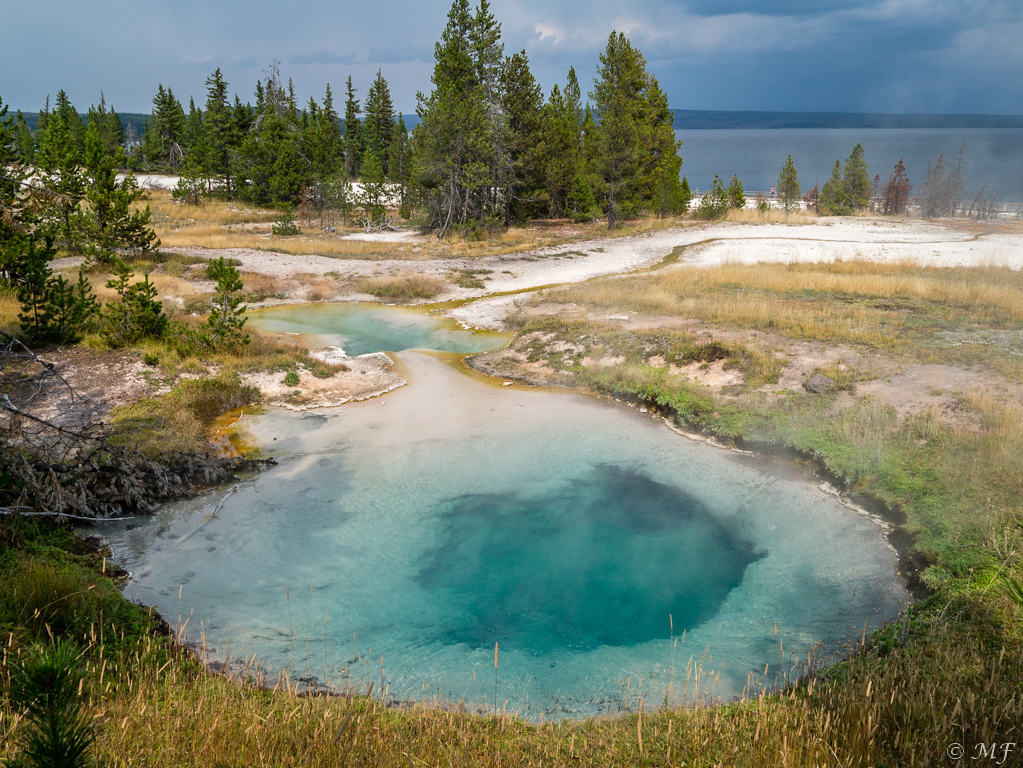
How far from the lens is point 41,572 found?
602cm

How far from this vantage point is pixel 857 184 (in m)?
53.6

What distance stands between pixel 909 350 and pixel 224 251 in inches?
985

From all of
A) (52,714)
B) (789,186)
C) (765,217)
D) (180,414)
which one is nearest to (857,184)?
(789,186)

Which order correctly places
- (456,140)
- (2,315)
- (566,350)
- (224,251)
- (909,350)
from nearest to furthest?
(909,350) < (2,315) < (566,350) < (224,251) < (456,140)

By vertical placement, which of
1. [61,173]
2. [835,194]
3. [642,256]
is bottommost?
[642,256]

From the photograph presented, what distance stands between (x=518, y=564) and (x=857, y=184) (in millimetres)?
56294

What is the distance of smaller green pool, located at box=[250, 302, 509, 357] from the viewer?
17828 mm

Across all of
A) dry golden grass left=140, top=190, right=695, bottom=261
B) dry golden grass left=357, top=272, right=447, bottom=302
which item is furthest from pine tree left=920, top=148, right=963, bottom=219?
dry golden grass left=357, top=272, right=447, bottom=302

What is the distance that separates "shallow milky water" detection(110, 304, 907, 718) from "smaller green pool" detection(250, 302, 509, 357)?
5.72 m

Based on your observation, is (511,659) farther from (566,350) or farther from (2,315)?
(2,315)

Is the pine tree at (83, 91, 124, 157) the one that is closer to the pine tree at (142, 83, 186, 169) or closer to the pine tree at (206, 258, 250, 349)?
the pine tree at (142, 83, 186, 169)

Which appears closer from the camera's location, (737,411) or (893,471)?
(893,471)

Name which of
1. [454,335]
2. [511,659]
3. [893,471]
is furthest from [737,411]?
[454,335]

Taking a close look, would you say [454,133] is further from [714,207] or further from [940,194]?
[940,194]
